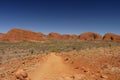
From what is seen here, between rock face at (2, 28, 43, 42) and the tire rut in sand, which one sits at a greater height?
rock face at (2, 28, 43, 42)

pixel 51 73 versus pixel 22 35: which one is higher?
pixel 22 35

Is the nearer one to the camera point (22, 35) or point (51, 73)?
point (51, 73)

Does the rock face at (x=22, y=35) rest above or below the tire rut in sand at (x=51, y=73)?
above

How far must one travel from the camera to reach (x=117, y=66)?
14.6 meters

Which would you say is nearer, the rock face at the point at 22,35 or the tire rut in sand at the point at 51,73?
the tire rut in sand at the point at 51,73

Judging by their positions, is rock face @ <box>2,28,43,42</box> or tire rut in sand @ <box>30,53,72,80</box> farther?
rock face @ <box>2,28,43,42</box>

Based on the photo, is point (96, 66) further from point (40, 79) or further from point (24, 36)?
point (24, 36)

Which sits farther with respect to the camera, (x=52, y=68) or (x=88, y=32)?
(x=88, y=32)

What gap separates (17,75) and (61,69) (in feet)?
13.0

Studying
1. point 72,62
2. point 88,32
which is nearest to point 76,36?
point 88,32

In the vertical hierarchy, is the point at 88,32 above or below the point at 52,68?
above

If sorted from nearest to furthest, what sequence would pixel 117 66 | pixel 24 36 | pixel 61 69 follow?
pixel 61 69, pixel 117 66, pixel 24 36

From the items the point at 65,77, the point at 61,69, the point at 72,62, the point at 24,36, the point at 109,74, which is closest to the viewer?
the point at 65,77

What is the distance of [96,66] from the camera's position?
14.8 metres
